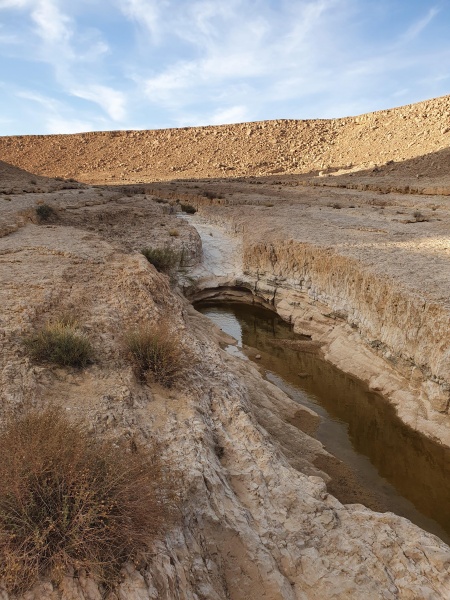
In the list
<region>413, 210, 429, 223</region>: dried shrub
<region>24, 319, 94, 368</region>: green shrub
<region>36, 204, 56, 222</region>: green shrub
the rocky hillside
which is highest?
the rocky hillside

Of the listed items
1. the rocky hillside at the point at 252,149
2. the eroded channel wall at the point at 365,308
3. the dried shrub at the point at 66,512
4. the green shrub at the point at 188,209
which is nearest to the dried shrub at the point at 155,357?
the dried shrub at the point at 66,512

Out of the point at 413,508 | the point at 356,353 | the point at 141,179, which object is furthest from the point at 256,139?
the point at 413,508

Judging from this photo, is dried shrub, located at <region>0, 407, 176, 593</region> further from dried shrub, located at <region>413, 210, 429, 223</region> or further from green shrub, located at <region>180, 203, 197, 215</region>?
green shrub, located at <region>180, 203, 197, 215</region>

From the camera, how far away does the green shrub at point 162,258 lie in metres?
14.0

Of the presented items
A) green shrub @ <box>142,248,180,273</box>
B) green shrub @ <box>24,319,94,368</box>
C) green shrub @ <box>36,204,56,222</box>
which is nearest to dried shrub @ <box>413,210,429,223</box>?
green shrub @ <box>142,248,180,273</box>

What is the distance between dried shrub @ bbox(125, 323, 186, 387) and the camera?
20.7ft

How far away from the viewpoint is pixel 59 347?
6.05 metres

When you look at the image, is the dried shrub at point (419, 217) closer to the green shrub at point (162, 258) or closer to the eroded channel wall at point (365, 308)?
the eroded channel wall at point (365, 308)

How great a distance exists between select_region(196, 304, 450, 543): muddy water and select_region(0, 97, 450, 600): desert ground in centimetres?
30

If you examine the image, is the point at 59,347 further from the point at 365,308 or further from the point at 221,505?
the point at 365,308

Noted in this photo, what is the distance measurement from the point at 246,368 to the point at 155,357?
355 centimetres

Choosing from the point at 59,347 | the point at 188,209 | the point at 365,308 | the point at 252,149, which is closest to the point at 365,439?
the point at 365,308

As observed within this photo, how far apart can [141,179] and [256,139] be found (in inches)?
681

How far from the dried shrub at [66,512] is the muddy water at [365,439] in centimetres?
412
